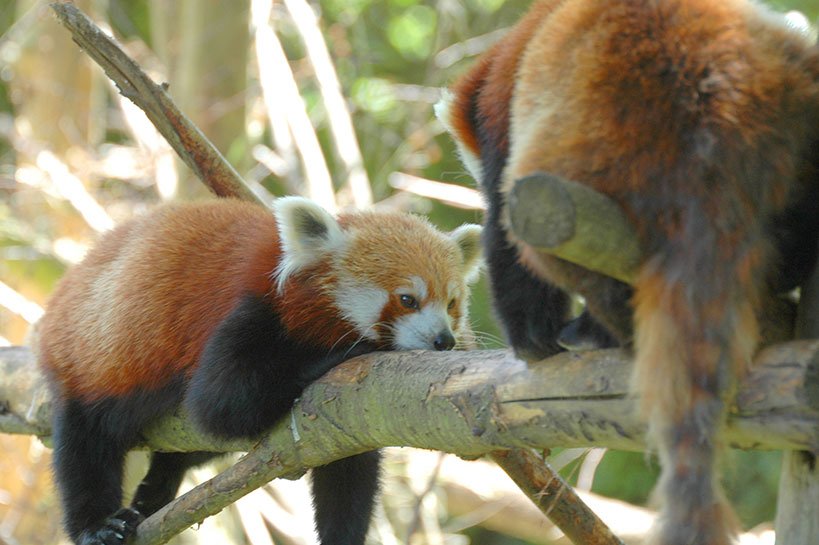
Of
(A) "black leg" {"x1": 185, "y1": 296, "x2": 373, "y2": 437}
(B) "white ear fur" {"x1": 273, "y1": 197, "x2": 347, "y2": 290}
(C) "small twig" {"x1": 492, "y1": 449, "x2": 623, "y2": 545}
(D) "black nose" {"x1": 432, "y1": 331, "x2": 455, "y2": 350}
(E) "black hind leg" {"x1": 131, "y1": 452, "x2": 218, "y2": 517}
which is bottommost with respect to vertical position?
(E) "black hind leg" {"x1": 131, "y1": 452, "x2": 218, "y2": 517}

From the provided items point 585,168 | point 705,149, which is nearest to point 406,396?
point 585,168

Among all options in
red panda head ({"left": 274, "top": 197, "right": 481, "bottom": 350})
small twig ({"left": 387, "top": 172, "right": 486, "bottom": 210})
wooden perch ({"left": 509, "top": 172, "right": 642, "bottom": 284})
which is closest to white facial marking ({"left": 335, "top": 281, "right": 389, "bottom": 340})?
red panda head ({"left": 274, "top": 197, "right": 481, "bottom": 350})

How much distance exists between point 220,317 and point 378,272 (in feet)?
1.69

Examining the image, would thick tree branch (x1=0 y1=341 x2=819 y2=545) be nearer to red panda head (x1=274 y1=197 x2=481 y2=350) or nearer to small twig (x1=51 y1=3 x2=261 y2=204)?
red panda head (x1=274 y1=197 x2=481 y2=350)

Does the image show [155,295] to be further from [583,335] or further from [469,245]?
[583,335]

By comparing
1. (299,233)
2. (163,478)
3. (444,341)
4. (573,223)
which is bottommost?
(163,478)

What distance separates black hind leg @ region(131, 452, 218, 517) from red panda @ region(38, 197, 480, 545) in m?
0.11

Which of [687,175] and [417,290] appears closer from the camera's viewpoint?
[687,175]

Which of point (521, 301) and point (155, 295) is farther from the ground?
point (521, 301)

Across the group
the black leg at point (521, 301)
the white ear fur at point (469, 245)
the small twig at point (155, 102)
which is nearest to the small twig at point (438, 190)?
the white ear fur at point (469, 245)

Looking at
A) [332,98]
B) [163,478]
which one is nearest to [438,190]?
[332,98]

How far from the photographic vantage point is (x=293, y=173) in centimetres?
534

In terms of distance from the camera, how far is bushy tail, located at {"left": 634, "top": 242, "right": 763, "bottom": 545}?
141 centimetres

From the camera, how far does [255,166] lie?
22.3 ft
